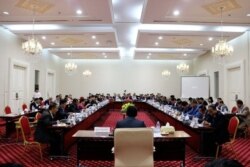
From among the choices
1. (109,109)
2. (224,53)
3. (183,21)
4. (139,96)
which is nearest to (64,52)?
(109,109)

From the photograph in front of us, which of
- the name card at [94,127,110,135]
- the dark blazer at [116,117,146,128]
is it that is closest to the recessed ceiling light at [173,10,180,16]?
the name card at [94,127,110,135]

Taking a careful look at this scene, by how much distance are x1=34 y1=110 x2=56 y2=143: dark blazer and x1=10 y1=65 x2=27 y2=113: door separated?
276 inches

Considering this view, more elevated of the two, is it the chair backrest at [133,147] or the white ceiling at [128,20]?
the white ceiling at [128,20]

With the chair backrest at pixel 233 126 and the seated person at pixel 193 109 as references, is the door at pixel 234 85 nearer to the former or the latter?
the seated person at pixel 193 109

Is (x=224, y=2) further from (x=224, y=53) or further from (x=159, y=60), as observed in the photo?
(x=159, y=60)

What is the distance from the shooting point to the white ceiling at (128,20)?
782cm

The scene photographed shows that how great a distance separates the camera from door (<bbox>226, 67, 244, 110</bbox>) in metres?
12.0

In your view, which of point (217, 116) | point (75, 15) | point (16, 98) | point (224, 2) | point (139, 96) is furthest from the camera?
point (139, 96)

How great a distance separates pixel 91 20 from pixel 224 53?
4450 millimetres

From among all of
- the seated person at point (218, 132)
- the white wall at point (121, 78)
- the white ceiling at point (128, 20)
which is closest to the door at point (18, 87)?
the white ceiling at point (128, 20)

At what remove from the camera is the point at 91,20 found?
9.51m

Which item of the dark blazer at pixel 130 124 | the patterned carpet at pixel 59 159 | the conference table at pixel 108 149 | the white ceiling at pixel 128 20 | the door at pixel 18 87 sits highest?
the white ceiling at pixel 128 20

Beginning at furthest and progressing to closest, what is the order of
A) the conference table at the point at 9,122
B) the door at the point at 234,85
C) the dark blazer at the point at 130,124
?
the door at the point at 234,85
the conference table at the point at 9,122
the dark blazer at the point at 130,124

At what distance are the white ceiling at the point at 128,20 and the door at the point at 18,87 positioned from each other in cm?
166
